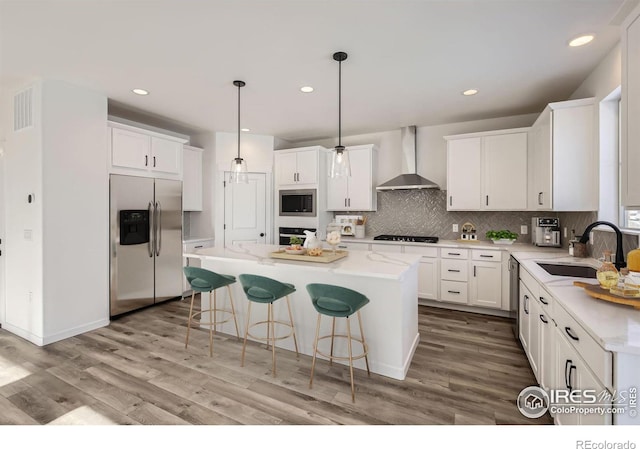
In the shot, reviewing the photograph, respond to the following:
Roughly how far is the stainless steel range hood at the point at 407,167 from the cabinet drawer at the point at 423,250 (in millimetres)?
897

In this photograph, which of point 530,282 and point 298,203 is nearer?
point 530,282

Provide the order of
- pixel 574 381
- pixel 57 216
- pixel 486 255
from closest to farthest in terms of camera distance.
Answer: pixel 574 381 < pixel 57 216 < pixel 486 255

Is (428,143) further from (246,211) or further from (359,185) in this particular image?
(246,211)

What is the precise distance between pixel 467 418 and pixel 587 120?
2.80m

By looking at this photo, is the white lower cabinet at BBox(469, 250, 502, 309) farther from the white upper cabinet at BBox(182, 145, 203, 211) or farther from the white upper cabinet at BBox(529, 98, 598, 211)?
the white upper cabinet at BBox(182, 145, 203, 211)

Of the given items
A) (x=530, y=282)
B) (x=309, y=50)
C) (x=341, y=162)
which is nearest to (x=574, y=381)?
(x=530, y=282)

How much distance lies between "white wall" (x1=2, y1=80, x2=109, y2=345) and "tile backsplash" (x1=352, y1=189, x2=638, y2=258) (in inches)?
147

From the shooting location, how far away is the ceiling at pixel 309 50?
1.94 m

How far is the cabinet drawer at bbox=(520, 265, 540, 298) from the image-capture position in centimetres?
219

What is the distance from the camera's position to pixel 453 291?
157 inches

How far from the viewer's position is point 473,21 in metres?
2.06

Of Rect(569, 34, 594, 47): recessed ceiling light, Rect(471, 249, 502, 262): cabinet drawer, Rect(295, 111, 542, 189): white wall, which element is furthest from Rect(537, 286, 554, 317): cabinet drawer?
Rect(295, 111, 542, 189): white wall

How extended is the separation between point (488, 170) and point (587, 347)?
10.4ft
